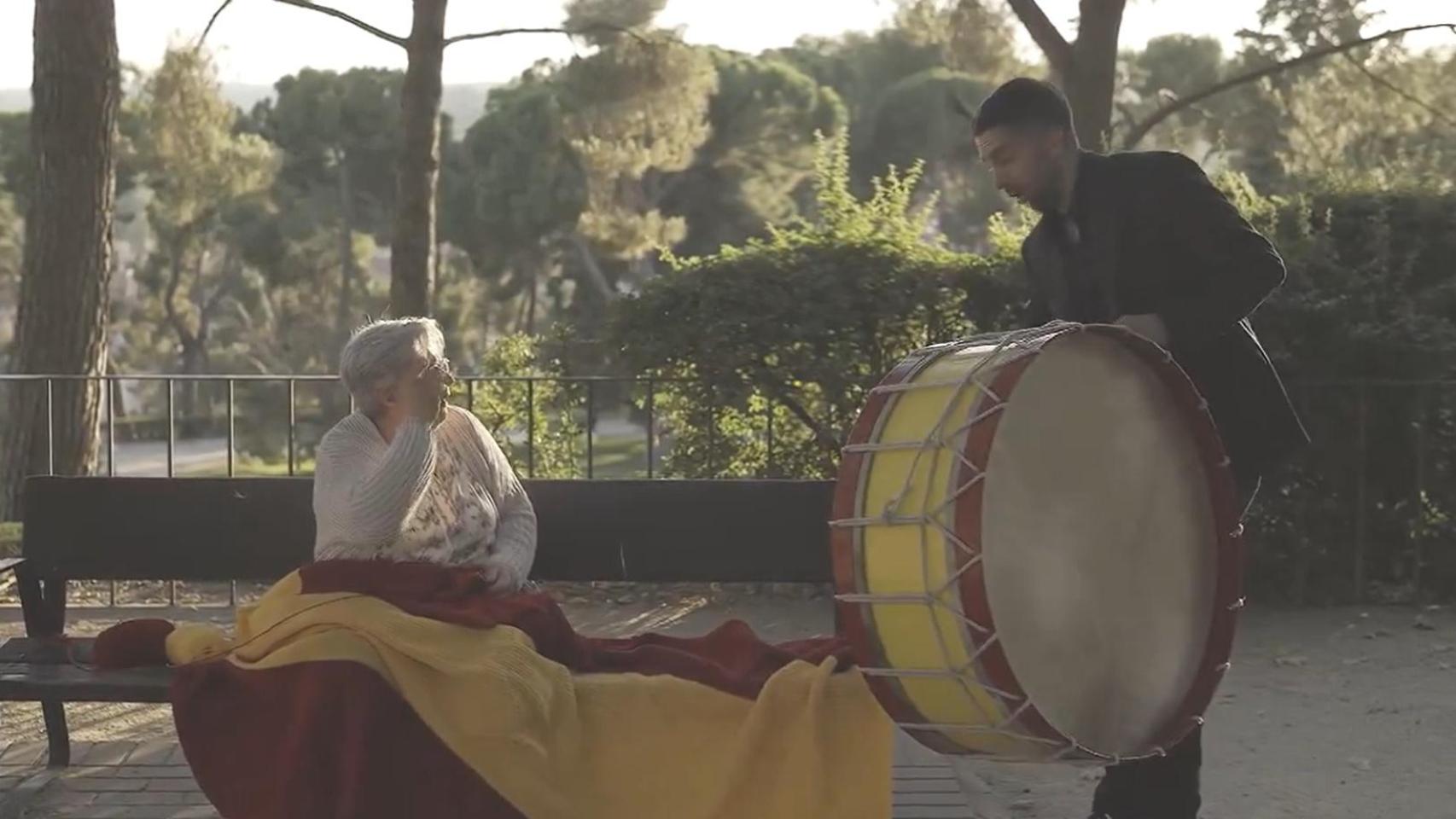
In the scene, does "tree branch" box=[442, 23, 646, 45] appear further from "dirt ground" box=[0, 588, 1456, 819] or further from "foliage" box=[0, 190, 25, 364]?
"foliage" box=[0, 190, 25, 364]

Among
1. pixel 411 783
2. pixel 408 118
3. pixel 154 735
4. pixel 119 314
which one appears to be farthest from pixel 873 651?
pixel 119 314

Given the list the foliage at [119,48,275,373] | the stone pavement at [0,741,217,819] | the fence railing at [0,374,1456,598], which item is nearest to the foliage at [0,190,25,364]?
the foliage at [119,48,275,373]

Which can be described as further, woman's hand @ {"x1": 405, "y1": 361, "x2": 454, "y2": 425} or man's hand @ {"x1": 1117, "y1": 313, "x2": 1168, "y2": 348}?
woman's hand @ {"x1": 405, "y1": 361, "x2": 454, "y2": 425}

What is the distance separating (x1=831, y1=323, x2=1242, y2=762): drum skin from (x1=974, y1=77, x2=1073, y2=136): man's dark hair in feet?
2.07

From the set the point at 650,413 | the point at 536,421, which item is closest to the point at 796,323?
the point at 650,413

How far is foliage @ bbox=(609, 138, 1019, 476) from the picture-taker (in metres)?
7.90

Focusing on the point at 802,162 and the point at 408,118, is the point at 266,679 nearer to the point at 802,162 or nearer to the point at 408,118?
the point at 408,118

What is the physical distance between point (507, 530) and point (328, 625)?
2.44 ft

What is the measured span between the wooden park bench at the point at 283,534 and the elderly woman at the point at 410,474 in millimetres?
375

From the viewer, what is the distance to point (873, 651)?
317 cm

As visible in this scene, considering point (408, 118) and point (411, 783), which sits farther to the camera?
point (408, 118)

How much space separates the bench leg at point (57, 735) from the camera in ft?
16.1

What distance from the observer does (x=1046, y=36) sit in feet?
35.1

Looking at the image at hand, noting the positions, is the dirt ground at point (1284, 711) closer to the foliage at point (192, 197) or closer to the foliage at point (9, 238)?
the foliage at point (192, 197)
